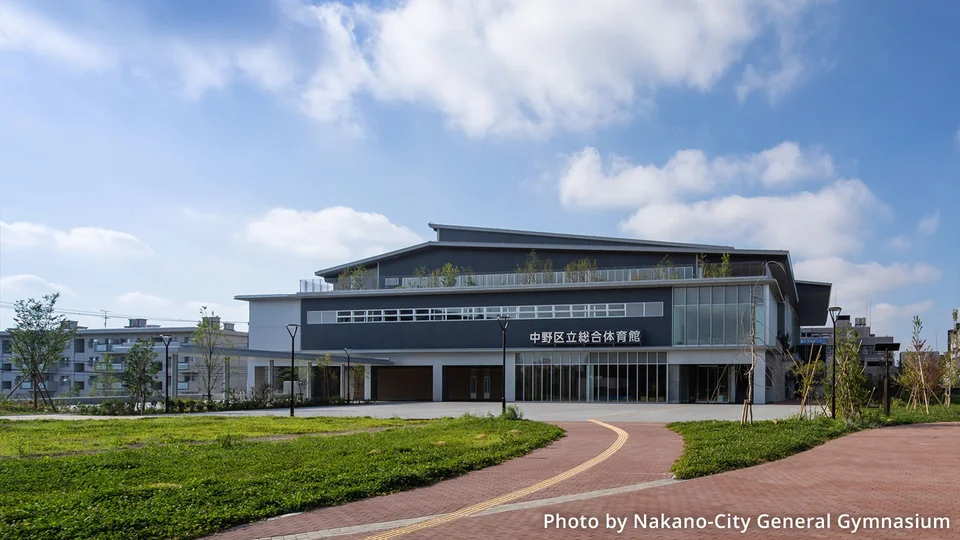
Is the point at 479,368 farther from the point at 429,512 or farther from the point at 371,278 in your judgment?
the point at 429,512

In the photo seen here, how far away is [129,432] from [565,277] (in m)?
34.3

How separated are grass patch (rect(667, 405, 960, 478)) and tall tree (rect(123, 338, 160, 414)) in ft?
77.7

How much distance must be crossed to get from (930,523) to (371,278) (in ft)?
177

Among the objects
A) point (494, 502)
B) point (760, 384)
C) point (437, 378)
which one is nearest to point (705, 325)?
point (760, 384)

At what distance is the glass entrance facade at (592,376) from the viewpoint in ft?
155

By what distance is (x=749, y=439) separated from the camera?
16.9 metres

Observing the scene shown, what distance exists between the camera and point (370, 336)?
53219 mm

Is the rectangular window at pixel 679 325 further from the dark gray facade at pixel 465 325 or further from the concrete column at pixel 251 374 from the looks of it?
the concrete column at pixel 251 374

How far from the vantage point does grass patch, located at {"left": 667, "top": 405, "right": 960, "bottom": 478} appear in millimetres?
13248

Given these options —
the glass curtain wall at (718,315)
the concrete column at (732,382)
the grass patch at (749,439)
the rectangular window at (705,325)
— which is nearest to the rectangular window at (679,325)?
the glass curtain wall at (718,315)

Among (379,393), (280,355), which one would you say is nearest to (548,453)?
(280,355)

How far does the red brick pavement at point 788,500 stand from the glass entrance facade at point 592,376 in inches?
1277

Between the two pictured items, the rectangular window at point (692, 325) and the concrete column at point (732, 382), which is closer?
the concrete column at point (732, 382)

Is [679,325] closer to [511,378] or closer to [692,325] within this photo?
[692,325]
